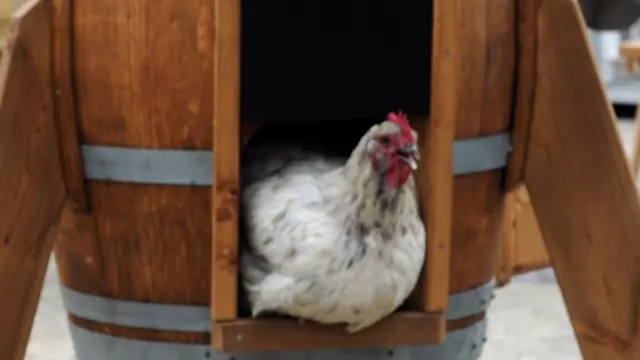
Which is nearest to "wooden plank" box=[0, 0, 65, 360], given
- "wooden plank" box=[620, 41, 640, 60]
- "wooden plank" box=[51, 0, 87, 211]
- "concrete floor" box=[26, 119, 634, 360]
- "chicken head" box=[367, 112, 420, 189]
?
"wooden plank" box=[51, 0, 87, 211]

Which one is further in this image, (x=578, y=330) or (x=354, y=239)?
(x=578, y=330)

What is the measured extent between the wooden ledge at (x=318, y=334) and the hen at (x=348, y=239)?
19mm

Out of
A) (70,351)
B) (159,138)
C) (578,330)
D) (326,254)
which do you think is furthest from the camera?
(70,351)

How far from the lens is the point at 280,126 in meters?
1.41

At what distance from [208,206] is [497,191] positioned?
0.41m

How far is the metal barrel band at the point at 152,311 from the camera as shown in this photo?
1.23 meters

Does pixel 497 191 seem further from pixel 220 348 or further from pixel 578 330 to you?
pixel 220 348

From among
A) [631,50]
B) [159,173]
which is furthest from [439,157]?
[631,50]

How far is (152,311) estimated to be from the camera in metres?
1.24

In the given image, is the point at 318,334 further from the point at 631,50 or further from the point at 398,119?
the point at 631,50

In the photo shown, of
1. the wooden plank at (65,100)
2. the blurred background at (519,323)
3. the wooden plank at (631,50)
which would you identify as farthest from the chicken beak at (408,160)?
the wooden plank at (631,50)

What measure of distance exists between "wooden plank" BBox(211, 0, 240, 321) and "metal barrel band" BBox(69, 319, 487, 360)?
0.41ft

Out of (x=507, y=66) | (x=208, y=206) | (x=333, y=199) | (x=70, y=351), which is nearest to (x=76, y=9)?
(x=208, y=206)

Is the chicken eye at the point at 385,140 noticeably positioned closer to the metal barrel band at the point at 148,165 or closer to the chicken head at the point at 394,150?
the chicken head at the point at 394,150
